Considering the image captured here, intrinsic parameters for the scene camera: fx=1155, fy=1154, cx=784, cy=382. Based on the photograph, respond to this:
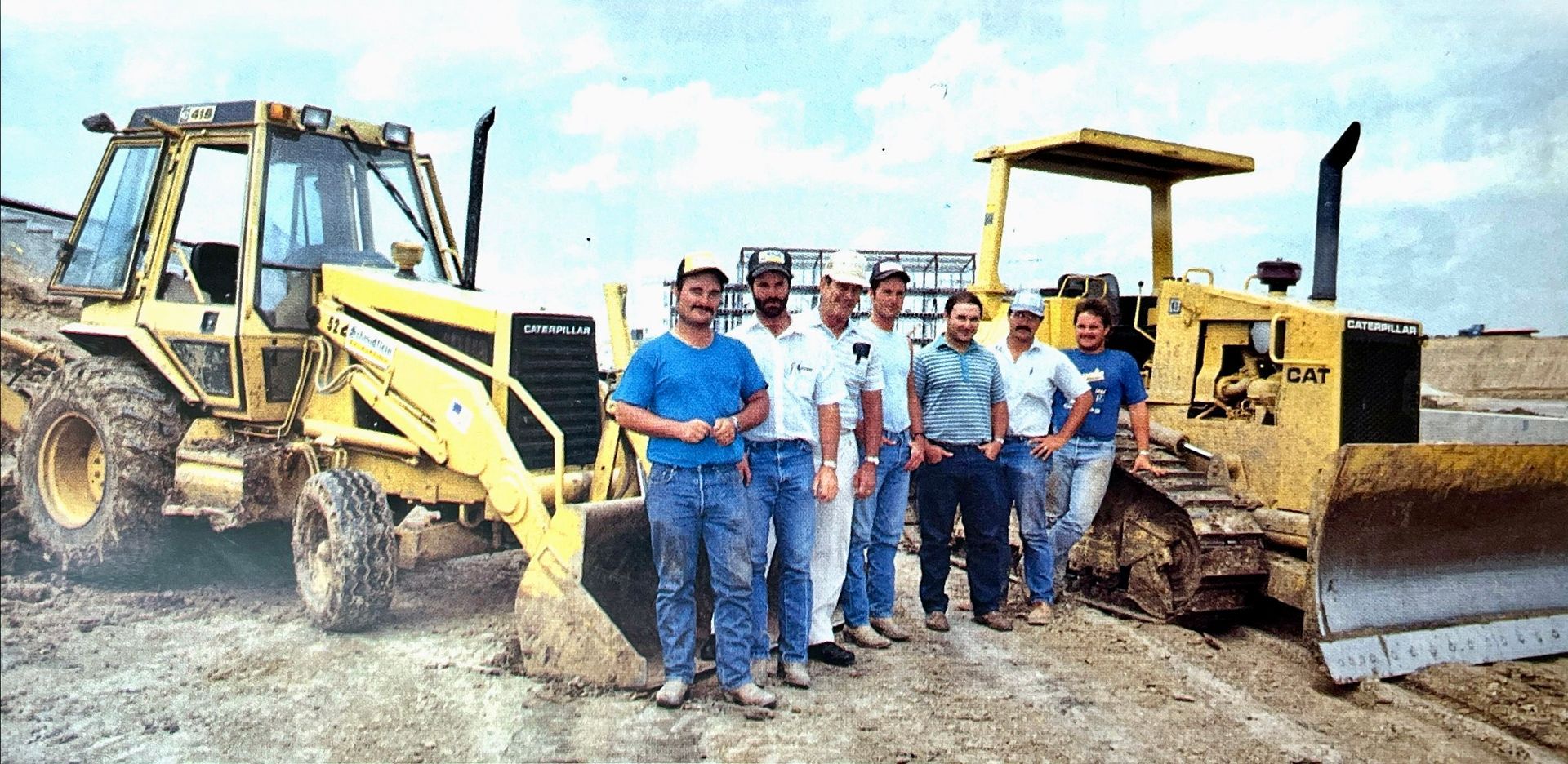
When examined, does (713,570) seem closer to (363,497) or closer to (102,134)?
(363,497)

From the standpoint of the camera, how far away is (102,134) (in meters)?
Answer: 5.48

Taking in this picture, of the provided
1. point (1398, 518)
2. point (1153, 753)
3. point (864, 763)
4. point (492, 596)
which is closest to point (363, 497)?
point (492, 596)

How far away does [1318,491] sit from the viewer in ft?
17.1

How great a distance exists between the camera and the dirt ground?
4.02 m

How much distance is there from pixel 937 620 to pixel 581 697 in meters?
2.06

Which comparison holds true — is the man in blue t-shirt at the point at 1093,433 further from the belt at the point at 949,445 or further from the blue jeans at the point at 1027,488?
the belt at the point at 949,445

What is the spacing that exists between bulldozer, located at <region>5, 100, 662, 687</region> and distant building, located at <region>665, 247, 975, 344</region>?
2258 millimetres

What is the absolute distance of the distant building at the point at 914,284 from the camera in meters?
7.92

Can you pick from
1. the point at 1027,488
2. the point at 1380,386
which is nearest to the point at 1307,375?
the point at 1380,386

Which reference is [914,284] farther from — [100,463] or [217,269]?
[100,463]

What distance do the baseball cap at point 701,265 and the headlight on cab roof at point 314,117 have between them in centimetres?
223

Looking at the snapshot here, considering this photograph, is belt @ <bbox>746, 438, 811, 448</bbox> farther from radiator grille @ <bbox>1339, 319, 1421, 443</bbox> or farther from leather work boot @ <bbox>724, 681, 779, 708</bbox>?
radiator grille @ <bbox>1339, 319, 1421, 443</bbox>

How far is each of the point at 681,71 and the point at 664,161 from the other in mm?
449

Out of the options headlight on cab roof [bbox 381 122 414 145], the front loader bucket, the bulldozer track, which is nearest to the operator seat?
headlight on cab roof [bbox 381 122 414 145]
